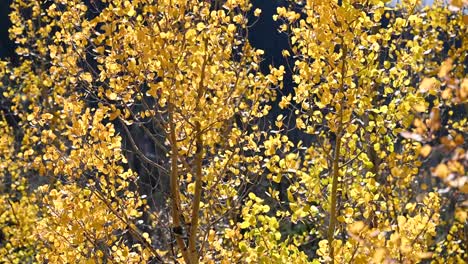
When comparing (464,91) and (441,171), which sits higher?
(464,91)

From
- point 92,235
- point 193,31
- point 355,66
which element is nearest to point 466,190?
point 355,66

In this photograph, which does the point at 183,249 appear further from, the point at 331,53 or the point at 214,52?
the point at 331,53

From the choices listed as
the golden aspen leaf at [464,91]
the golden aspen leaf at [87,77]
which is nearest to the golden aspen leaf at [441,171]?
the golden aspen leaf at [464,91]

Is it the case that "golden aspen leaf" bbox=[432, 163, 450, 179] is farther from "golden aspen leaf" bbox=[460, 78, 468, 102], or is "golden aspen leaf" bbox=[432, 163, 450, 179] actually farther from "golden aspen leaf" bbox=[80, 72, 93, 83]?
"golden aspen leaf" bbox=[80, 72, 93, 83]

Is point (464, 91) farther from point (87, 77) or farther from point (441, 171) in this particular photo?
point (87, 77)

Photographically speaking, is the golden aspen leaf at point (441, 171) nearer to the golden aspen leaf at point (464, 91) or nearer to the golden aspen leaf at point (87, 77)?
the golden aspen leaf at point (464, 91)

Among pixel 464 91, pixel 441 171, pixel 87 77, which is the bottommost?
pixel 441 171

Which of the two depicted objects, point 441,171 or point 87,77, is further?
point 87,77

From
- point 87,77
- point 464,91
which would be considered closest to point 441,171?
point 464,91

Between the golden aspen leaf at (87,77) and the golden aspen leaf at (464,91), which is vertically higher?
the golden aspen leaf at (87,77)

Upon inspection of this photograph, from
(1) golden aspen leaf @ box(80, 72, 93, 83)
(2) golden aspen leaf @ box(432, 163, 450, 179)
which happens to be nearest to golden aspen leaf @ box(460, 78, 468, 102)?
(2) golden aspen leaf @ box(432, 163, 450, 179)

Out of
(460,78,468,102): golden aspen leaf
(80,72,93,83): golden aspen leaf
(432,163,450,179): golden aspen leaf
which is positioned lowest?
(432,163,450,179): golden aspen leaf

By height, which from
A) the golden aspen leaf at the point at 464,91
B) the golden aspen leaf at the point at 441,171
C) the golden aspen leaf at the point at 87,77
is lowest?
the golden aspen leaf at the point at 441,171

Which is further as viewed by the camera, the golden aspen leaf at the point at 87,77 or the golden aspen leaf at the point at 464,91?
the golden aspen leaf at the point at 87,77
